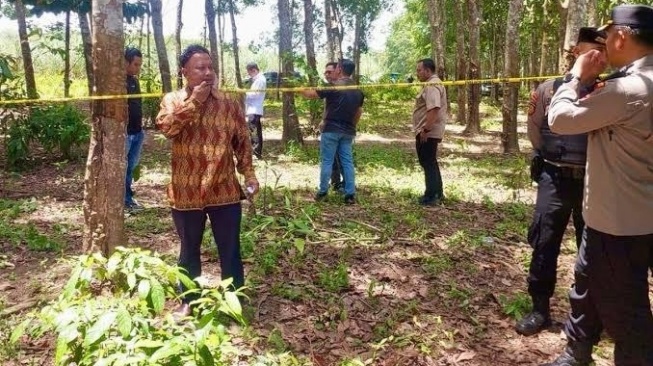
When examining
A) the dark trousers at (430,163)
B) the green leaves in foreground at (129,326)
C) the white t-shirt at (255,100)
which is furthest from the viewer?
the white t-shirt at (255,100)

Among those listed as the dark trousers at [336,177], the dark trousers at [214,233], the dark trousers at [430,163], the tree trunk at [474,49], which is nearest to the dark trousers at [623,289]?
the dark trousers at [214,233]

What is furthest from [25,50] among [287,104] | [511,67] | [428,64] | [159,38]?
[511,67]

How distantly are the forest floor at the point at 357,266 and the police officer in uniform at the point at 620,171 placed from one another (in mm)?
769

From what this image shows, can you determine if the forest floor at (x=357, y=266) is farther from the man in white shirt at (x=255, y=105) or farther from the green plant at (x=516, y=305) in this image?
the man in white shirt at (x=255, y=105)

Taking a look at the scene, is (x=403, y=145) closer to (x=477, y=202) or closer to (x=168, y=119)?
(x=477, y=202)

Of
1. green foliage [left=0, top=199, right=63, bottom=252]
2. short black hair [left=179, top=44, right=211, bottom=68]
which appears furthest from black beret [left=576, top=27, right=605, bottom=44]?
green foliage [left=0, top=199, right=63, bottom=252]

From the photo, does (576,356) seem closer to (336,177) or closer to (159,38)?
(336,177)

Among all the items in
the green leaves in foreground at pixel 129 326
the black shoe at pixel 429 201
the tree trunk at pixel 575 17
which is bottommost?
the black shoe at pixel 429 201

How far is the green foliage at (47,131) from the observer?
317 inches

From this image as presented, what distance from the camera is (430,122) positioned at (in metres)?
6.26

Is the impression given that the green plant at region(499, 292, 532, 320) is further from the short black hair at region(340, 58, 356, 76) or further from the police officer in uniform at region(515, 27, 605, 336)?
the short black hair at region(340, 58, 356, 76)

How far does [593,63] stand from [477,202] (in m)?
4.39

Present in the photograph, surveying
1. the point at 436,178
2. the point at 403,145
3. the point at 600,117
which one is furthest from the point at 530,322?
the point at 403,145

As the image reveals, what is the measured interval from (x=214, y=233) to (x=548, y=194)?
6.85ft
